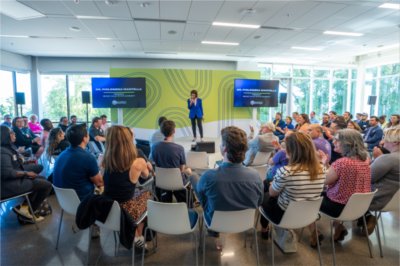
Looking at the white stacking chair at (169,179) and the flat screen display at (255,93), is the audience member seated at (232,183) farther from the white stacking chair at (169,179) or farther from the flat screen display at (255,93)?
the flat screen display at (255,93)

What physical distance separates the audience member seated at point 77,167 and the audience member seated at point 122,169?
14.2 inches

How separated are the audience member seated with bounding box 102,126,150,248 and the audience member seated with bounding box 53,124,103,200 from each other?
0.36 meters

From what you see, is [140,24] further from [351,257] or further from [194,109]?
[351,257]

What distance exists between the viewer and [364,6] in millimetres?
4828

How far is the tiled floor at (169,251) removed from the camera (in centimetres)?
236

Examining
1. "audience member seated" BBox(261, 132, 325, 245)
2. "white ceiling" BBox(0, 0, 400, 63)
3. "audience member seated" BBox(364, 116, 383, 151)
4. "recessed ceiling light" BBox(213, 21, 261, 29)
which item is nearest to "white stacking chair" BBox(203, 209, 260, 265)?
"audience member seated" BBox(261, 132, 325, 245)

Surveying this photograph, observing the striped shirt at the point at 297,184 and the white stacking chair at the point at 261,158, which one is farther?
the white stacking chair at the point at 261,158

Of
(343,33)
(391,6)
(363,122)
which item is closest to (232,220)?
(391,6)

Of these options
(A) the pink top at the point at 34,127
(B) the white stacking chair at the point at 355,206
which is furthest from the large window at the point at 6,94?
(B) the white stacking chair at the point at 355,206

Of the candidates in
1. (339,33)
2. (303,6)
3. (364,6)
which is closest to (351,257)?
(303,6)

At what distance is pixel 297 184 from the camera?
2.08m

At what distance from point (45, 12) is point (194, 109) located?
15.7ft

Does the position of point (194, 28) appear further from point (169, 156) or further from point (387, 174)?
point (387, 174)

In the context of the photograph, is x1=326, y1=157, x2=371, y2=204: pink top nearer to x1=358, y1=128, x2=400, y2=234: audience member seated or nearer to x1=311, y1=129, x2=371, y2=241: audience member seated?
x1=311, y1=129, x2=371, y2=241: audience member seated
